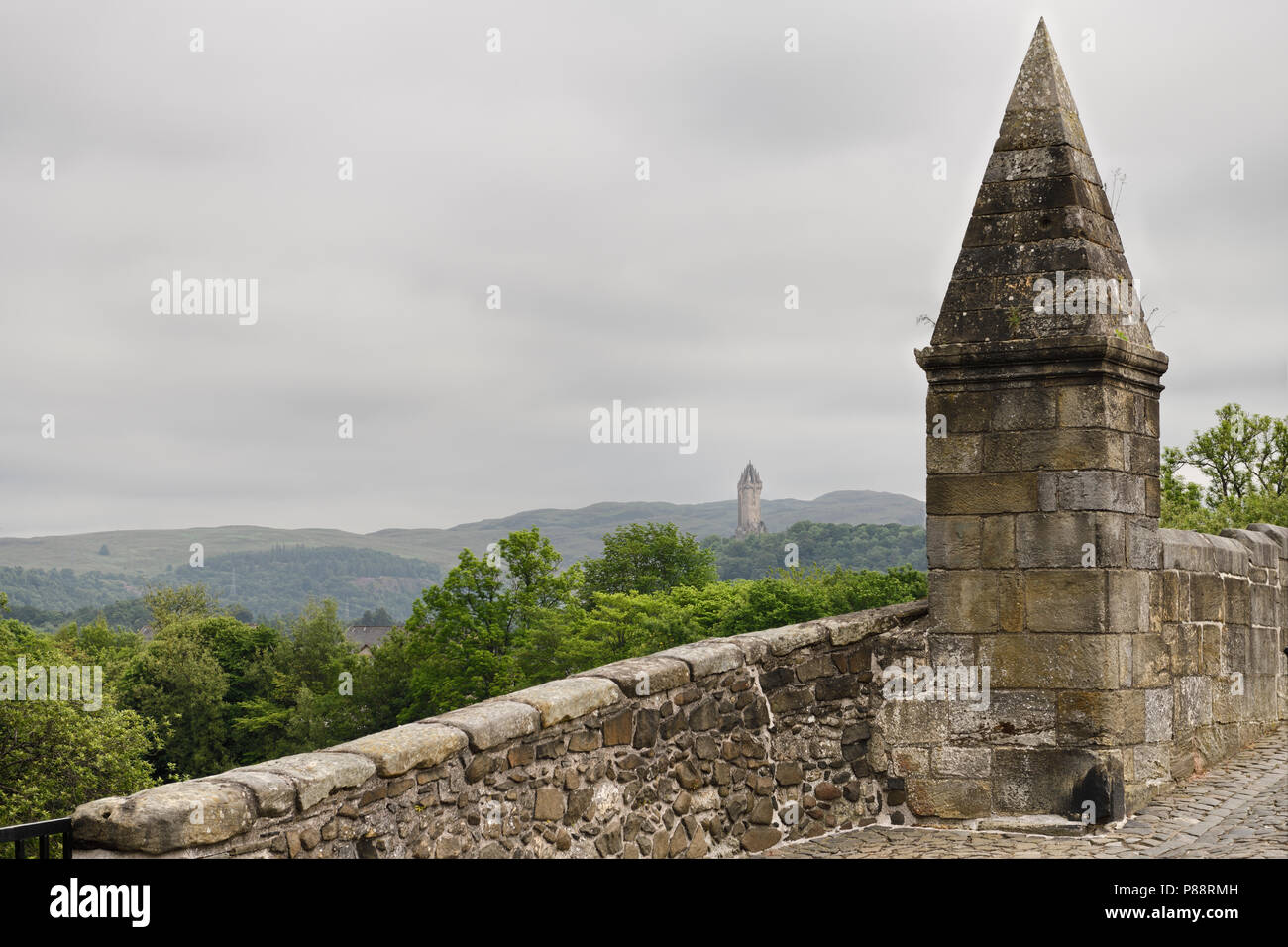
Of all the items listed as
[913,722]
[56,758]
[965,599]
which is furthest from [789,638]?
[56,758]

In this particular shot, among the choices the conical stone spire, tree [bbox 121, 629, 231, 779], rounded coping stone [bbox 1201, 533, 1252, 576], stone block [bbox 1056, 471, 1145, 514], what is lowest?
tree [bbox 121, 629, 231, 779]

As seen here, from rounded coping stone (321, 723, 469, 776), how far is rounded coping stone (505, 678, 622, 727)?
20.8 inches

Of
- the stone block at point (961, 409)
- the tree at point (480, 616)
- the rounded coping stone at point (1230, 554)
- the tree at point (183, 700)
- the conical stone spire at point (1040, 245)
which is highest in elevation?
the conical stone spire at point (1040, 245)

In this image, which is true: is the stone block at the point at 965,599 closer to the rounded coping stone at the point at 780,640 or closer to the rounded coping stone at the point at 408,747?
the rounded coping stone at the point at 780,640

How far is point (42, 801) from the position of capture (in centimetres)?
2658

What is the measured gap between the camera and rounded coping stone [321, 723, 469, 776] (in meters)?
4.60

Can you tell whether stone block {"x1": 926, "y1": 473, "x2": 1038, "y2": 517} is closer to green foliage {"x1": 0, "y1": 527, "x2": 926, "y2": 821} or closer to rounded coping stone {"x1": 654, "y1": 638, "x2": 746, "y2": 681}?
rounded coping stone {"x1": 654, "y1": 638, "x2": 746, "y2": 681}

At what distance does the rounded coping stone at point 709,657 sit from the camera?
20.5 feet

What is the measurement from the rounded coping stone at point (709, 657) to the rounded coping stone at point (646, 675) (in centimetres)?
6

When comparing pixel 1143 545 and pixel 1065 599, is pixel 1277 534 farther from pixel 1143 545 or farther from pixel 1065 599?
pixel 1065 599

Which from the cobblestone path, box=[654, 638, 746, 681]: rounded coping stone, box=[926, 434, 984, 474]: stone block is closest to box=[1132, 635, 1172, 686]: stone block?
the cobblestone path

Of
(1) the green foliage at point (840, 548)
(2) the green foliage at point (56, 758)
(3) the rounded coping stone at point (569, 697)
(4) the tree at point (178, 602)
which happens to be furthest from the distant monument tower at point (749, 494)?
(3) the rounded coping stone at point (569, 697)
